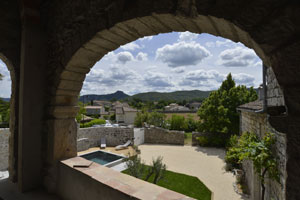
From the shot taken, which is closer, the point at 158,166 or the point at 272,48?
the point at 272,48

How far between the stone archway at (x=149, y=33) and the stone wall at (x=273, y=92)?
1.83 meters

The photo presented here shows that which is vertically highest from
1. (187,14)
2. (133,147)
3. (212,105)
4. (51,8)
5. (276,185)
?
(51,8)

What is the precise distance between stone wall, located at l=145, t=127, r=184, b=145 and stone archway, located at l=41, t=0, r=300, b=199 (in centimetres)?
1184

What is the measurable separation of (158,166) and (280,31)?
627cm

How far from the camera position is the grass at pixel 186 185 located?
19.1ft

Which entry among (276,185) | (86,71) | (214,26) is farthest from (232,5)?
(276,185)

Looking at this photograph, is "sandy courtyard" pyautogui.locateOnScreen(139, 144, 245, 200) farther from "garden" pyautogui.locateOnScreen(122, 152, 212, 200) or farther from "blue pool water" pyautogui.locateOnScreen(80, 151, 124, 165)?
"blue pool water" pyautogui.locateOnScreen(80, 151, 124, 165)

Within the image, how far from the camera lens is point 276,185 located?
301 cm

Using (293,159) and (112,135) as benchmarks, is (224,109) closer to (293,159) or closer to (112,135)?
(112,135)

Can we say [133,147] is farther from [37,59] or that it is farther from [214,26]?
[214,26]

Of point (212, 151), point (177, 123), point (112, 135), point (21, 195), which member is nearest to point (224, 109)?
point (212, 151)

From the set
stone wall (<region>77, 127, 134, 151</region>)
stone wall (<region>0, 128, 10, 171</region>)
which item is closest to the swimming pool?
stone wall (<region>77, 127, 134, 151</region>)

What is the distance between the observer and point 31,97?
250cm

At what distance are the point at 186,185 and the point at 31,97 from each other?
605 centimetres
